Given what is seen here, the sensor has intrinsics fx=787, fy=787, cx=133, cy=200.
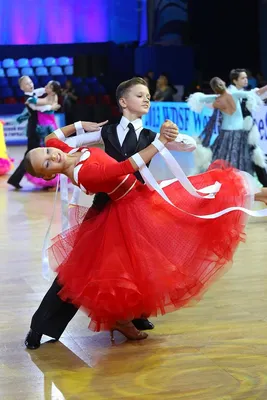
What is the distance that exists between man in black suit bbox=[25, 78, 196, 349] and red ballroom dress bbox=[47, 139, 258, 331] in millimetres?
129

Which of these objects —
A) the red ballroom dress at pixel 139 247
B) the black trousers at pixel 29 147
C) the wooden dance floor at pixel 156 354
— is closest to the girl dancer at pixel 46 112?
the black trousers at pixel 29 147

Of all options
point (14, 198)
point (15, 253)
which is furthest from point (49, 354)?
point (14, 198)

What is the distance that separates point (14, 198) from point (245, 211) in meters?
5.43

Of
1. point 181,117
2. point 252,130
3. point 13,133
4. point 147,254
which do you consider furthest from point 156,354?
point 13,133

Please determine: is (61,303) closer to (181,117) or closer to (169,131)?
(169,131)

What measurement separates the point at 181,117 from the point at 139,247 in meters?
10.0

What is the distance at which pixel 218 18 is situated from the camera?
1709 cm

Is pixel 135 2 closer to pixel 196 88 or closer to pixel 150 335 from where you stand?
pixel 196 88

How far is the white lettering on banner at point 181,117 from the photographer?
1246 centimetres

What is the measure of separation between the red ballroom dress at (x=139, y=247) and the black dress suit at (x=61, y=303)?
0.09 metres

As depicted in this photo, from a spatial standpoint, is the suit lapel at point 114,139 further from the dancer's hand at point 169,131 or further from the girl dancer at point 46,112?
the girl dancer at point 46,112

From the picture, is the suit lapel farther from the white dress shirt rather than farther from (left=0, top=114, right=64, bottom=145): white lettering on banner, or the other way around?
(left=0, top=114, right=64, bottom=145): white lettering on banner

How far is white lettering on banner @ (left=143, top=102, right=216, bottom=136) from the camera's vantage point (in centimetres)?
1246

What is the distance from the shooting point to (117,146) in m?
3.91
